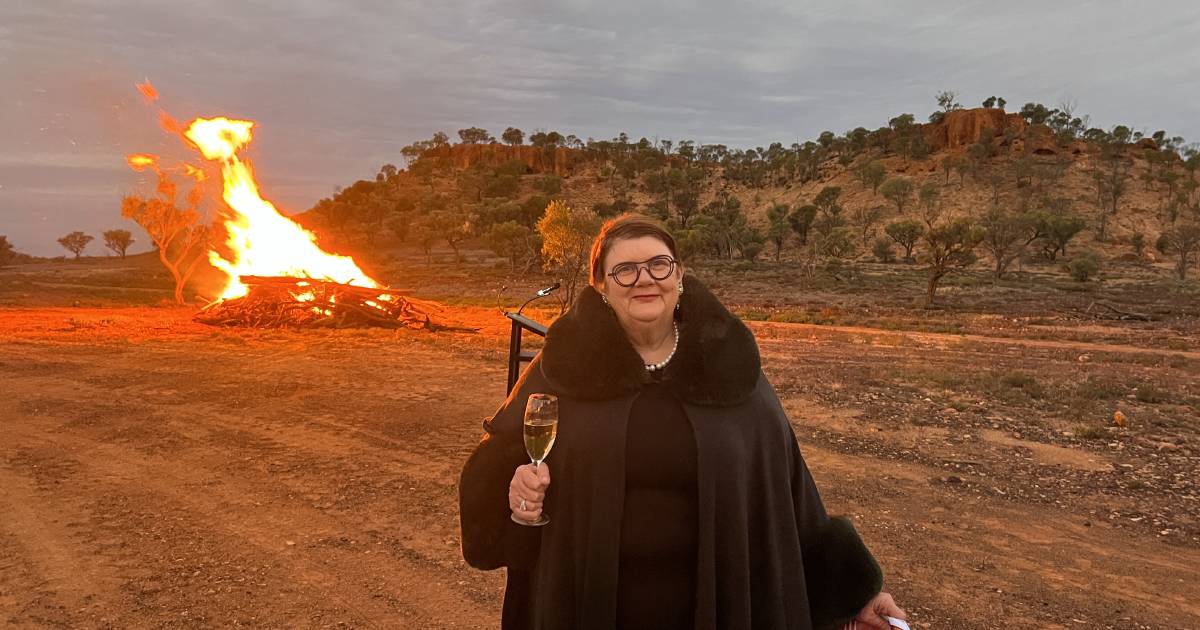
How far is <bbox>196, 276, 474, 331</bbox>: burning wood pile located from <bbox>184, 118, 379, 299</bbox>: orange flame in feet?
1.62

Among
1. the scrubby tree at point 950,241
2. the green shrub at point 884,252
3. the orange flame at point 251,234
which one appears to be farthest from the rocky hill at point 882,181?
the orange flame at point 251,234

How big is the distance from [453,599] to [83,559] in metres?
3.02

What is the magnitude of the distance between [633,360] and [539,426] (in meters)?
0.36

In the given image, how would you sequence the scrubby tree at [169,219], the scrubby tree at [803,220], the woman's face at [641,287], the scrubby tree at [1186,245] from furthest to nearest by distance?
1. the scrubby tree at [803,220]
2. the scrubby tree at [1186,245]
3. the scrubby tree at [169,219]
4. the woman's face at [641,287]

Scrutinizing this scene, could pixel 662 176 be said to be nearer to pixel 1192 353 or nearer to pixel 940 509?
pixel 1192 353

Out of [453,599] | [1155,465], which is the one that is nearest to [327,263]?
[453,599]

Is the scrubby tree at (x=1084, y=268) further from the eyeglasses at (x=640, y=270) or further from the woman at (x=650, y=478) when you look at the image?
the eyeglasses at (x=640, y=270)

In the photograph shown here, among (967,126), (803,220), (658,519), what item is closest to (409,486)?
(658,519)

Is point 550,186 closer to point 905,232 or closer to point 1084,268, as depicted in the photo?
point 905,232

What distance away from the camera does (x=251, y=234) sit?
2078 cm

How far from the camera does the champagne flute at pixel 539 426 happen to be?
2.07m

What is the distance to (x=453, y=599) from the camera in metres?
4.82

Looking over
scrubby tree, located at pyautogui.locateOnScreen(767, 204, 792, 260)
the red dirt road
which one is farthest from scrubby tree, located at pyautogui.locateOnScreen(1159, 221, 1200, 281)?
the red dirt road

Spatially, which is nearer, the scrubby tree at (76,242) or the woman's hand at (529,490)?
the woman's hand at (529,490)
